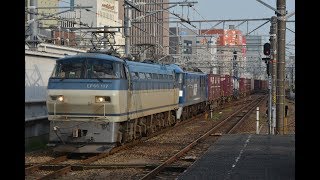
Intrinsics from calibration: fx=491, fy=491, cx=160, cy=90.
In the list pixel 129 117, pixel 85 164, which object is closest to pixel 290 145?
pixel 129 117

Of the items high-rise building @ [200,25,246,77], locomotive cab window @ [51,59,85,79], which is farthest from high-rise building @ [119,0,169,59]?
high-rise building @ [200,25,246,77]

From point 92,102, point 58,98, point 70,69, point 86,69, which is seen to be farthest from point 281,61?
point 58,98

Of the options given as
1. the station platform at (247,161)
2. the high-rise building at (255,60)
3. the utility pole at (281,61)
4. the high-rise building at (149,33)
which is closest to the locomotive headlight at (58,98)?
the station platform at (247,161)

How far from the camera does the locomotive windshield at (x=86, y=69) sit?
13586 millimetres

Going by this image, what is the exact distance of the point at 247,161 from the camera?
34.6ft

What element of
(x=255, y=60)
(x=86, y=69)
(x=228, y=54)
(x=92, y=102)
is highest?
(x=228, y=54)

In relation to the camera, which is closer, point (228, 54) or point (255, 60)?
point (255, 60)

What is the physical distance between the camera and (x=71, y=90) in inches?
525

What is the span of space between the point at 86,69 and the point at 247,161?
213 inches

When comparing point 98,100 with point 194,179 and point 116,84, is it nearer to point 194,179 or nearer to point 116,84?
point 116,84

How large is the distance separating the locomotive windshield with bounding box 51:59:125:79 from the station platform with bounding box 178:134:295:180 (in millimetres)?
3517

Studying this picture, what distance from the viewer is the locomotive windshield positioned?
1359cm

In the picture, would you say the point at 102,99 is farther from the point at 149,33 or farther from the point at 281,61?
the point at 149,33

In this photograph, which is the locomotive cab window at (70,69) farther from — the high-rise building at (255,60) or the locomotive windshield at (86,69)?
the high-rise building at (255,60)
